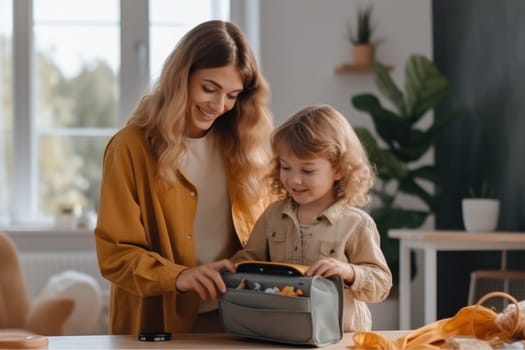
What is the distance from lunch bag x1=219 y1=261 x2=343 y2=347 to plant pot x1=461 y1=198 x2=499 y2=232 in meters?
2.24

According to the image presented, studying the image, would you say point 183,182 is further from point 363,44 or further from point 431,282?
point 363,44

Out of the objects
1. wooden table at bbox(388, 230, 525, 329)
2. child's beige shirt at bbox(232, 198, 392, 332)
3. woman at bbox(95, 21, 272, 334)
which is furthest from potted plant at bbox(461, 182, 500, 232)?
child's beige shirt at bbox(232, 198, 392, 332)

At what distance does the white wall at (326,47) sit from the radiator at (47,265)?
136cm

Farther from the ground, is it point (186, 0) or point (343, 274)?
point (186, 0)

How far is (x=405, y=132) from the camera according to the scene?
178 inches

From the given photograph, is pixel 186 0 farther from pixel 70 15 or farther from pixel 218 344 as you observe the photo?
pixel 218 344

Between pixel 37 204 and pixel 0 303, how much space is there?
1085mm

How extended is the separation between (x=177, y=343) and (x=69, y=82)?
4089mm

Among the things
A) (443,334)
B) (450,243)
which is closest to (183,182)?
(443,334)

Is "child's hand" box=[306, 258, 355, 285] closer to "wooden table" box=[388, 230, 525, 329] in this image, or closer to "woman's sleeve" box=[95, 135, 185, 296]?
"woman's sleeve" box=[95, 135, 185, 296]

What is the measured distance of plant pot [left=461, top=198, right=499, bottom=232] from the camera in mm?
3771

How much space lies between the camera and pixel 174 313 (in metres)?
1.96

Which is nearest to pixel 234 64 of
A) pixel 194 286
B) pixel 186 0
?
pixel 194 286

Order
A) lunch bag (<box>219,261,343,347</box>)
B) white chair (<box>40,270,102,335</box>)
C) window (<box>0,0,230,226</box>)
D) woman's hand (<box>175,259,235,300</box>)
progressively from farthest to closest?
window (<box>0,0,230,226</box>) → white chair (<box>40,270,102,335</box>) → woman's hand (<box>175,259,235,300</box>) → lunch bag (<box>219,261,343,347</box>)
